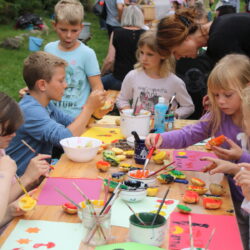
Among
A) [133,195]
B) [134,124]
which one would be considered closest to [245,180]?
[133,195]

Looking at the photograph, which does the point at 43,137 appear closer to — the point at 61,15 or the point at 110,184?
the point at 110,184

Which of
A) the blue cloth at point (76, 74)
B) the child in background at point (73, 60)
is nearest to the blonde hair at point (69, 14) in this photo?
the child in background at point (73, 60)

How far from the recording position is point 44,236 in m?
1.57

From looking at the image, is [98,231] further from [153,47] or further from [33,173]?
[153,47]

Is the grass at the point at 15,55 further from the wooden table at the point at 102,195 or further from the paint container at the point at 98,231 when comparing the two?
the paint container at the point at 98,231

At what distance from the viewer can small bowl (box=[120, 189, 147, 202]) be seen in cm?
183

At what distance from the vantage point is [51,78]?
2.89m

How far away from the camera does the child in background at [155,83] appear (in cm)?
358

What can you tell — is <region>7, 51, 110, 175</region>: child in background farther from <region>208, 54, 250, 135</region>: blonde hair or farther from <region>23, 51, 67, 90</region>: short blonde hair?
<region>208, 54, 250, 135</region>: blonde hair

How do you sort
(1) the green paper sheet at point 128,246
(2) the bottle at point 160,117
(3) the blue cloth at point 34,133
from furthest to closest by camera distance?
(2) the bottle at point 160,117
(3) the blue cloth at point 34,133
(1) the green paper sheet at point 128,246

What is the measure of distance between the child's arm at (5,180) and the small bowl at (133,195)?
451mm

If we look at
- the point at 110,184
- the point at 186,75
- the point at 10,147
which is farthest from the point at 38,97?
the point at 186,75

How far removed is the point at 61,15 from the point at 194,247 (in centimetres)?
263

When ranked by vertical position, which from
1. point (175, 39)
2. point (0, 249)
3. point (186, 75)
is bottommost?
point (186, 75)
